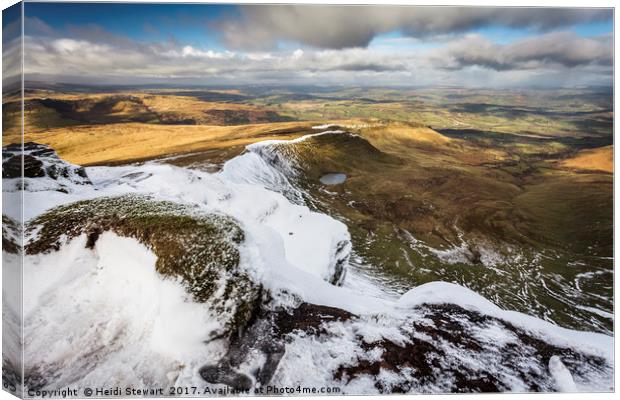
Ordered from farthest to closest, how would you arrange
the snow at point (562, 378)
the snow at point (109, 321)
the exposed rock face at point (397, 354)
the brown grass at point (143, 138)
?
the brown grass at point (143, 138), the snow at point (562, 378), the exposed rock face at point (397, 354), the snow at point (109, 321)

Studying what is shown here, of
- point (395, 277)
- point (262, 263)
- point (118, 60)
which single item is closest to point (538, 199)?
point (395, 277)

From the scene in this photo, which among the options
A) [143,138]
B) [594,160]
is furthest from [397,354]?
[143,138]

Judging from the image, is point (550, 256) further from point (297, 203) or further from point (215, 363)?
point (215, 363)

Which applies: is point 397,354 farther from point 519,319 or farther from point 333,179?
point 333,179

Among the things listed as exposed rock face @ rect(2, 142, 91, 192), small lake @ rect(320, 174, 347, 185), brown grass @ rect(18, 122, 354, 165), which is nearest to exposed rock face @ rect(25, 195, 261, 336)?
exposed rock face @ rect(2, 142, 91, 192)

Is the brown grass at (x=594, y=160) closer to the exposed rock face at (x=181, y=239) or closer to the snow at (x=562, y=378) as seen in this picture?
the snow at (x=562, y=378)

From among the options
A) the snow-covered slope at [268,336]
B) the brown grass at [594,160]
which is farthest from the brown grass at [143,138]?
the brown grass at [594,160]

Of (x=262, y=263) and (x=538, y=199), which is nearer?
(x=262, y=263)
